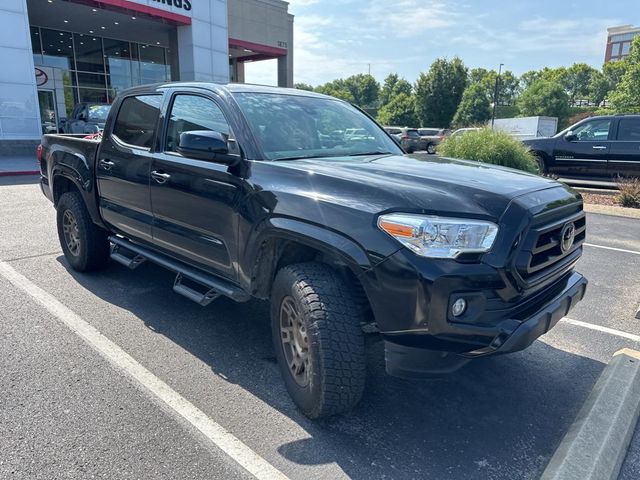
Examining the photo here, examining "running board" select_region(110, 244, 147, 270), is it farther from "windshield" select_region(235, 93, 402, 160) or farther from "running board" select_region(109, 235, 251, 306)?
"windshield" select_region(235, 93, 402, 160)

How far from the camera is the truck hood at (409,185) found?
2.45m

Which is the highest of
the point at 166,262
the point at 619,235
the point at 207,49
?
the point at 207,49

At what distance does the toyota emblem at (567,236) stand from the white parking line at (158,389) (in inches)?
78.6

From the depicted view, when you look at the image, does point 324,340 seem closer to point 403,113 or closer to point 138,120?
point 138,120

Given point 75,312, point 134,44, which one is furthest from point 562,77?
point 75,312

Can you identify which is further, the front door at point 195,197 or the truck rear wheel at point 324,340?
the front door at point 195,197

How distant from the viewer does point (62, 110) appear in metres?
25.5

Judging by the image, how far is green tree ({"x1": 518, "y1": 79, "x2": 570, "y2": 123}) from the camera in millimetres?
61562

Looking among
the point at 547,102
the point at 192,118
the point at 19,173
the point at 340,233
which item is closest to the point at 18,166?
the point at 19,173

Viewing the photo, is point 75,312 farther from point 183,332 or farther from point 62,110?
point 62,110

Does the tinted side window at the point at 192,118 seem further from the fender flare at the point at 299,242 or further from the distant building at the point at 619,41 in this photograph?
the distant building at the point at 619,41

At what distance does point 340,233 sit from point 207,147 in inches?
43.5

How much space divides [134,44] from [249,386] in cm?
2933

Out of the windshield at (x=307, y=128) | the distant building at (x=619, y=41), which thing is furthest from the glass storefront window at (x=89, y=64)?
the distant building at (x=619, y=41)
